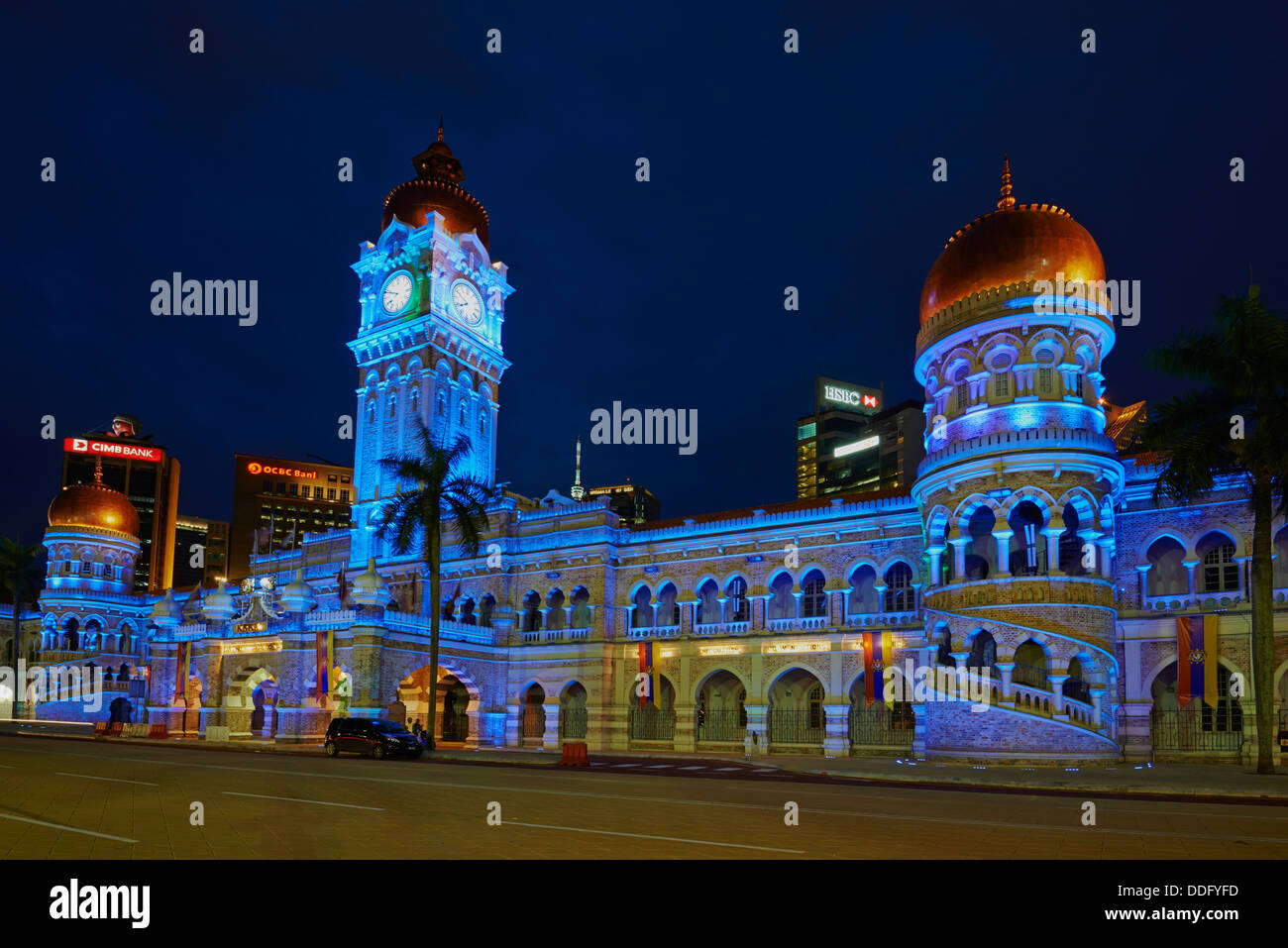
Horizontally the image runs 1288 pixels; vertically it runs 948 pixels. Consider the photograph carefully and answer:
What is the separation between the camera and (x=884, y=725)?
3891cm

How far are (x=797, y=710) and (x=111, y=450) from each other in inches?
5339

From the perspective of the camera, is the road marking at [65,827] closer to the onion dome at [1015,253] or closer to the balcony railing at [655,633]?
the onion dome at [1015,253]

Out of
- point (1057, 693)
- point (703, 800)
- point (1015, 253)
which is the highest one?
point (1015, 253)

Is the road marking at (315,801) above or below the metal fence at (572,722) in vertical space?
above

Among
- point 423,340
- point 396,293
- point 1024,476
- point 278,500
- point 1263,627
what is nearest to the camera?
point 1263,627

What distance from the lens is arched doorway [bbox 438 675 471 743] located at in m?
48.0

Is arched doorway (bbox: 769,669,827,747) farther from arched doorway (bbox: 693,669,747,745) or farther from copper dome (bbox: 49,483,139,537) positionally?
copper dome (bbox: 49,483,139,537)

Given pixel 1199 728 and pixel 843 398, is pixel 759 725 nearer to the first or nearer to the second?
pixel 1199 728

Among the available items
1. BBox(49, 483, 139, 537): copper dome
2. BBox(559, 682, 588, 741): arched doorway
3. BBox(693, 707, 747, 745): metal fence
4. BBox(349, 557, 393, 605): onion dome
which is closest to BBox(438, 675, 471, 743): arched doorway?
BBox(559, 682, 588, 741): arched doorway

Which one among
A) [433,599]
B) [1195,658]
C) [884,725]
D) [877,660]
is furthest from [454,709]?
[1195,658]

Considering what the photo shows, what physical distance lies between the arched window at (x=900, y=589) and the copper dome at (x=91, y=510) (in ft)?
186

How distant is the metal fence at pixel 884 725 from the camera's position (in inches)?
1508

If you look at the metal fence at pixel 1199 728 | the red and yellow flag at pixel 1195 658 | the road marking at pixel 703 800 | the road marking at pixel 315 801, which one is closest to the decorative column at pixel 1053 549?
the red and yellow flag at pixel 1195 658

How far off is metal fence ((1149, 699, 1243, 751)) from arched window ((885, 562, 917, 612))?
360 inches
